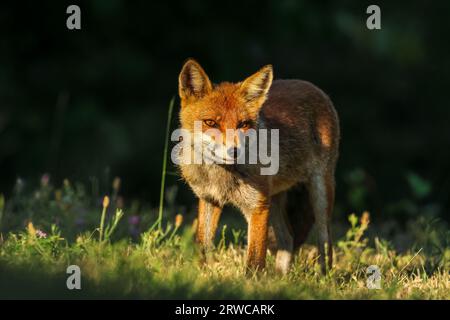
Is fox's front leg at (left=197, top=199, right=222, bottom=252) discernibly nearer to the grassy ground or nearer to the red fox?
the red fox

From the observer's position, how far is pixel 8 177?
9750mm

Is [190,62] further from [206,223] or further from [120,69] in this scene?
[120,69]

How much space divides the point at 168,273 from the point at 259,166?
121 centimetres

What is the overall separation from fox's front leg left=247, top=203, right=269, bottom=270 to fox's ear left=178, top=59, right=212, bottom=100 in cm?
88

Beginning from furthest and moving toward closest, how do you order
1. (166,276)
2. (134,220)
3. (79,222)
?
(134,220) → (79,222) → (166,276)

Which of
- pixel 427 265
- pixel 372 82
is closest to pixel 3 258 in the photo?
pixel 427 265

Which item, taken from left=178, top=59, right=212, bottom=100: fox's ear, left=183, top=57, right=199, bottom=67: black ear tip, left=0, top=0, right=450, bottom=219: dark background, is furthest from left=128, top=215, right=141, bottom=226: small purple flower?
left=0, top=0, right=450, bottom=219: dark background

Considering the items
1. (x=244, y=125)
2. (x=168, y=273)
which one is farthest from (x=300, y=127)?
(x=168, y=273)

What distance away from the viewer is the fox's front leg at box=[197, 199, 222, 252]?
547cm

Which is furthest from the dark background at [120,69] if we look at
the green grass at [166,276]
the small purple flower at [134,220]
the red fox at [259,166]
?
the green grass at [166,276]

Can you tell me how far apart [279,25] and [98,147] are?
2633mm

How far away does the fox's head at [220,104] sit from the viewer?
5004 millimetres

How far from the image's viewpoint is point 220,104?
5152 mm

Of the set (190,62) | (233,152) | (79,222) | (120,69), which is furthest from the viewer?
(120,69)
